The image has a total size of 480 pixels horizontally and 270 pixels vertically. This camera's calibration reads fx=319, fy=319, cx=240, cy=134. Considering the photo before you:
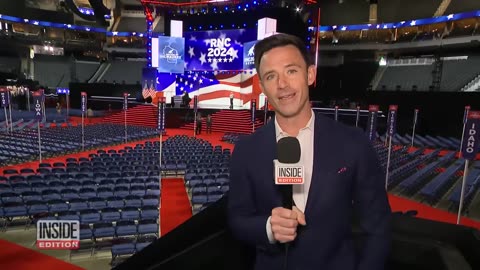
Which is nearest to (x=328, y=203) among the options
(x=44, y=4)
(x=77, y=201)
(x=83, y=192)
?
(x=77, y=201)

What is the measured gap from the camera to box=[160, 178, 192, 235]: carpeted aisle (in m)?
9.98

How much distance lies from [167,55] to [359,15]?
24.1 metres

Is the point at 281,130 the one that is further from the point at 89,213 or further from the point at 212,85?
the point at 212,85

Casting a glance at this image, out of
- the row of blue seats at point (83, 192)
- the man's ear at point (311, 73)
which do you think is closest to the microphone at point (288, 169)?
the man's ear at point (311, 73)

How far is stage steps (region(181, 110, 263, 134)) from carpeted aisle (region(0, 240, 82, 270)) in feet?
74.8

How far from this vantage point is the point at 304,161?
172 centimetres

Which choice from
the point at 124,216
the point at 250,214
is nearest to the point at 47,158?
the point at 124,216

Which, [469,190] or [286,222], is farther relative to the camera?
[469,190]

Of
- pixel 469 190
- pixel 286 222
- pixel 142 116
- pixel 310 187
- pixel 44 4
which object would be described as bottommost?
pixel 469 190

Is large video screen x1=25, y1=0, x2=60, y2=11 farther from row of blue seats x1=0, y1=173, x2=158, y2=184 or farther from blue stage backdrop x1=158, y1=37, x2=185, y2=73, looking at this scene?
row of blue seats x1=0, y1=173, x2=158, y2=184

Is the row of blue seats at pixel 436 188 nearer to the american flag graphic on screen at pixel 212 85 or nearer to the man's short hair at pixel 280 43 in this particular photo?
the man's short hair at pixel 280 43

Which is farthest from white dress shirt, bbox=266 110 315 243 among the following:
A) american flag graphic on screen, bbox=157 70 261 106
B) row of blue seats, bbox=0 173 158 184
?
american flag graphic on screen, bbox=157 70 261 106

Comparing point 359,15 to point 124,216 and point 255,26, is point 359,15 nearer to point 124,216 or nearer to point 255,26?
point 255,26

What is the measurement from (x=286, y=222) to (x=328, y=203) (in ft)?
0.96
